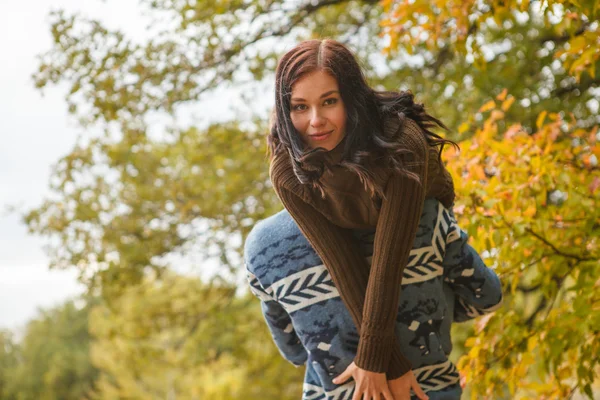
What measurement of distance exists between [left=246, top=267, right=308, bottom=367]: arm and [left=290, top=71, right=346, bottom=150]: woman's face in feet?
1.43

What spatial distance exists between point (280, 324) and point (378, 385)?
414mm

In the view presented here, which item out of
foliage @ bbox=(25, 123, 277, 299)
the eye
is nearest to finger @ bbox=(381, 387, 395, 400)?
the eye

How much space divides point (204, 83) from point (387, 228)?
3.75m

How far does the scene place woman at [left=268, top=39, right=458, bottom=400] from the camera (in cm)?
162

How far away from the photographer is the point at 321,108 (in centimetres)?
167

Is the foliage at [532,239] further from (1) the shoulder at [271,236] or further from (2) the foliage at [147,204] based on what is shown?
(2) the foliage at [147,204]

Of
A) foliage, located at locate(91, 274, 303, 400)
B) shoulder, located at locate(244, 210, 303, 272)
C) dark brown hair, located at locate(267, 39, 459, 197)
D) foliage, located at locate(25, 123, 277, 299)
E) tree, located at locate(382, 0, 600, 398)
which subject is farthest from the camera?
foliage, located at locate(91, 274, 303, 400)

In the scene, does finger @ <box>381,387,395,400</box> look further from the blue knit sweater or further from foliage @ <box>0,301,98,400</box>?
foliage @ <box>0,301,98,400</box>

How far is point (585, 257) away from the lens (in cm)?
241

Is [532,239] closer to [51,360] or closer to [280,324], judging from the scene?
[280,324]

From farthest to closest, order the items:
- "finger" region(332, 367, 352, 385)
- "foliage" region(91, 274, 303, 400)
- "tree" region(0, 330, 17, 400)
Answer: "tree" region(0, 330, 17, 400)
"foliage" region(91, 274, 303, 400)
"finger" region(332, 367, 352, 385)

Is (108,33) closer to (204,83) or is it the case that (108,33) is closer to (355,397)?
(204,83)

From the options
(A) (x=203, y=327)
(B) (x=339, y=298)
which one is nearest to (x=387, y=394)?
(B) (x=339, y=298)

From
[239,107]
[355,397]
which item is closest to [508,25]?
[239,107]
